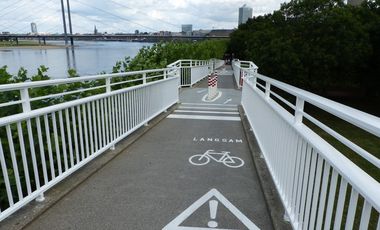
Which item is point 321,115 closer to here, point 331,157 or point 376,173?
point 376,173

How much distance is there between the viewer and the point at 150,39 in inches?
2854

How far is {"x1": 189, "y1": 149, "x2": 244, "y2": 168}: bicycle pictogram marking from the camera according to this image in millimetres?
4934

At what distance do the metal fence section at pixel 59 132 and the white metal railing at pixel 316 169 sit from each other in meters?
2.58

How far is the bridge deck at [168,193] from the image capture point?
3180 millimetres

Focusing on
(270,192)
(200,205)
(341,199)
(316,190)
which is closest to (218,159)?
(270,192)

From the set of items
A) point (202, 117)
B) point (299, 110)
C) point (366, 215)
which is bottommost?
point (202, 117)

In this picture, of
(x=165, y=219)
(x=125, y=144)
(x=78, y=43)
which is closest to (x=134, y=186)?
(x=165, y=219)

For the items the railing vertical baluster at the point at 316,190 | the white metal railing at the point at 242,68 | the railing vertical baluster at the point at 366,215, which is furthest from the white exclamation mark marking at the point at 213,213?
the white metal railing at the point at 242,68

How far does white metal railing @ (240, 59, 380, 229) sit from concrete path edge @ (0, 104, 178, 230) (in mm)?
2515

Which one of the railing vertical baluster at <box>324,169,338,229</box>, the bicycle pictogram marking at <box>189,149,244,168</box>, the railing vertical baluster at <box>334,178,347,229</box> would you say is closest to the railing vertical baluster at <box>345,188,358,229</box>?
the railing vertical baluster at <box>334,178,347,229</box>

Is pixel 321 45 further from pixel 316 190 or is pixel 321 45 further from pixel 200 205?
pixel 316 190

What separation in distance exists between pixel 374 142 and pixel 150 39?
63.0m

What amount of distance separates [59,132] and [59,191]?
885mm

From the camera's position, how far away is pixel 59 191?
3.69 meters
